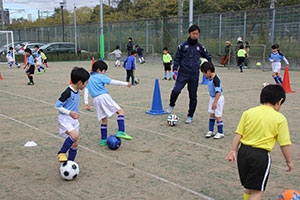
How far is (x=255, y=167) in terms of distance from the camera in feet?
10.4

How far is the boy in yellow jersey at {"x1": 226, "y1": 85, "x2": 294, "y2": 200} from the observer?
3.18 meters

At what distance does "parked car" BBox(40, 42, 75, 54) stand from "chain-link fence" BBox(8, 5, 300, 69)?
334 centimetres

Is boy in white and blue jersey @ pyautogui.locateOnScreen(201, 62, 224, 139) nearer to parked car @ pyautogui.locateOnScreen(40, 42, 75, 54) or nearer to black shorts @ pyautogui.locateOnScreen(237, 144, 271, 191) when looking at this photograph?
black shorts @ pyautogui.locateOnScreen(237, 144, 271, 191)

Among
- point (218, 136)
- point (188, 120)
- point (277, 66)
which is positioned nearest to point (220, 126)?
point (218, 136)

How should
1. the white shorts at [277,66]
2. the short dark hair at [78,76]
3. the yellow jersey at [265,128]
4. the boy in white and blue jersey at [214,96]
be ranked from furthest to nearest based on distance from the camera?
the white shorts at [277,66] → the boy in white and blue jersey at [214,96] → the short dark hair at [78,76] → the yellow jersey at [265,128]

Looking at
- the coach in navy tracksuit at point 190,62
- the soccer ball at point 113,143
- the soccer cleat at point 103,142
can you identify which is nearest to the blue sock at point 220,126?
the coach in navy tracksuit at point 190,62

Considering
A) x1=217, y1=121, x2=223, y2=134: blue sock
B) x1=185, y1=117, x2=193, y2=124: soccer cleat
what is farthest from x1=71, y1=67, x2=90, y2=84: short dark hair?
x1=185, y1=117, x2=193, y2=124: soccer cleat

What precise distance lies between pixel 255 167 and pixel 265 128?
380mm

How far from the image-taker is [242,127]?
131 inches

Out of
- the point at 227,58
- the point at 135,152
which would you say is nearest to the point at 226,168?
the point at 135,152

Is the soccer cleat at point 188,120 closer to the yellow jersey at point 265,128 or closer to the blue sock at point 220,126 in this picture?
the blue sock at point 220,126

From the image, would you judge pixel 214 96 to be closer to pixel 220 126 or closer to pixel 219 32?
pixel 220 126

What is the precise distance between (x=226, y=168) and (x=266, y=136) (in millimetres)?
2004

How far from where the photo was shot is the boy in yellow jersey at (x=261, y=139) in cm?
318
